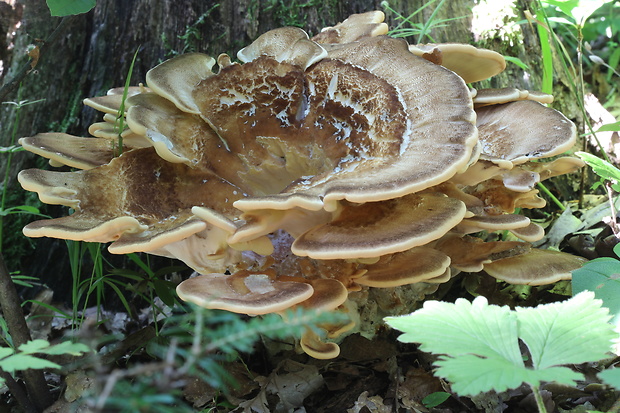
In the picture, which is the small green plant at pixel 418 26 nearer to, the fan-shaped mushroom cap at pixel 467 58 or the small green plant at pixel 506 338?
the fan-shaped mushroom cap at pixel 467 58

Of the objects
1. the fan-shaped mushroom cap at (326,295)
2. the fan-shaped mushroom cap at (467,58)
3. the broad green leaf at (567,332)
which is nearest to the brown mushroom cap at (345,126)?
the fan-shaped mushroom cap at (467,58)

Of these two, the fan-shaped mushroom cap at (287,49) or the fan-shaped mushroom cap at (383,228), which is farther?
the fan-shaped mushroom cap at (287,49)

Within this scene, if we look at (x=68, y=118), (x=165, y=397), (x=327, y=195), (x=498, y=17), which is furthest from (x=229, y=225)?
(x=498, y=17)

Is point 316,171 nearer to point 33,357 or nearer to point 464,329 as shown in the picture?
point 464,329

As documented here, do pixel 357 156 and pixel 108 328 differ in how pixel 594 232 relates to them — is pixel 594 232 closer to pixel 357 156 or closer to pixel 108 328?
pixel 357 156

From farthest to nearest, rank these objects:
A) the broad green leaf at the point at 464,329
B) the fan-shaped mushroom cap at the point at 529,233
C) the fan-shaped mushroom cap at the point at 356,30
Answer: the fan-shaped mushroom cap at the point at 356,30
the fan-shaped mushroom cap at the point at 529,233
the broad green leaf at the point at 464,329

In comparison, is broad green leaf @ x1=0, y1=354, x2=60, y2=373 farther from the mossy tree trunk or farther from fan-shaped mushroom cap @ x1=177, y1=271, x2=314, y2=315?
the mossy tree trunk

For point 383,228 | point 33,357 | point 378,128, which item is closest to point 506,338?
point 383,228
